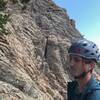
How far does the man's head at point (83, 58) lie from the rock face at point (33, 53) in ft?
50.7

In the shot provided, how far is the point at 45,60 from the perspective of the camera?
3478cm

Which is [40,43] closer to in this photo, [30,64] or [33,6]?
[30,64]

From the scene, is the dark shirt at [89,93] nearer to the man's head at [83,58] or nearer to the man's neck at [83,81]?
the man's neck at [83,81]

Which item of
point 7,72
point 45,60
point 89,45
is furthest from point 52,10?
point 89,45

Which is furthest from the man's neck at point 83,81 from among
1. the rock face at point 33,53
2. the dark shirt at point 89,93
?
the rock face at point 33,53

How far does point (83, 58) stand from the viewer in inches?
230

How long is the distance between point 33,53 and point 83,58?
27.4 metres

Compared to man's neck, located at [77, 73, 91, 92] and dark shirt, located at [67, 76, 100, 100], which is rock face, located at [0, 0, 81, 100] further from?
man's neck, located at [77, 73, 91, 92]

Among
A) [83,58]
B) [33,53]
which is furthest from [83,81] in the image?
[33,53]

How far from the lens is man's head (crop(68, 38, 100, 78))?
229 inches

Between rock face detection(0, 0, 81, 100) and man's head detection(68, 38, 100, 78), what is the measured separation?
15.4 meters

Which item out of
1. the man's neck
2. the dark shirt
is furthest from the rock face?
the man's neck

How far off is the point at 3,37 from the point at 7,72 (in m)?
6.49

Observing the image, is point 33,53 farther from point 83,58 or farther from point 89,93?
point 89,93
